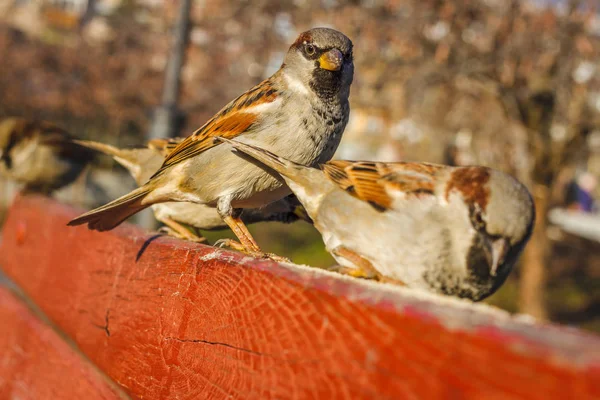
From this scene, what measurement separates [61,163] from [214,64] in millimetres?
14016

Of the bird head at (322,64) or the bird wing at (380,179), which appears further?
the bird head at (322,64)

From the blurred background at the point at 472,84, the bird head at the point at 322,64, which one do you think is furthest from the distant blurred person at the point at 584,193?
the bird head at the point at 322,64

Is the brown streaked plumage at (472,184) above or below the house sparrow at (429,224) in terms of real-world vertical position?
above

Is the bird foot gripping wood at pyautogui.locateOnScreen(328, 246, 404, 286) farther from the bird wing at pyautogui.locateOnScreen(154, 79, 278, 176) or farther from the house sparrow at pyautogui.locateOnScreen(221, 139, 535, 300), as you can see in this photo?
the bird wing at pyautogui.locateOnScreen(154, 79, 278, 176)

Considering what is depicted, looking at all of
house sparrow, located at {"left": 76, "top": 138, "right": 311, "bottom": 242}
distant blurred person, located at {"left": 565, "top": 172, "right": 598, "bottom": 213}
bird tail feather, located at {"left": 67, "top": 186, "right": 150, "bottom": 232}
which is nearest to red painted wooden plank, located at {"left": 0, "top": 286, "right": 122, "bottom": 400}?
bird tail feather, located at {"left": 67, "top": 186, "right": 150, "bottom": 232}

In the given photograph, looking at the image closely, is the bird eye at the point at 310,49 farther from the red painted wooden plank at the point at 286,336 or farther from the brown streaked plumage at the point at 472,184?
the brown streaked plumage at the point at 472,184

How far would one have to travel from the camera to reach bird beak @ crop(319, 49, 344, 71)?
2.47 m

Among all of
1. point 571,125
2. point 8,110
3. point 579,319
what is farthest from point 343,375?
point 8,110

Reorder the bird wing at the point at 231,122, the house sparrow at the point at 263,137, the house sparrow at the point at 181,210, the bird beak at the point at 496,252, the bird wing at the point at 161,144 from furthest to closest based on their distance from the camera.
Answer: the bird wing at the point at 161,144 < the house sparrow at the point at 181,210 < the bird wing at the point at 231,122 < the house sparrow at the point at 263,137 < the bird beak at the point at 496,252

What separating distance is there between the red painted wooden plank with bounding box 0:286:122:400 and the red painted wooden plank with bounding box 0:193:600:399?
7 centimetres

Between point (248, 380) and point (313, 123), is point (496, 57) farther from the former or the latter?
point (248, 380)

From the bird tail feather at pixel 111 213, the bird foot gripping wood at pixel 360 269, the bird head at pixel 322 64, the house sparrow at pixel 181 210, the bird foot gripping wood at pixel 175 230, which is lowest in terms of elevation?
the bird foot gripping wood at pixel 175 230

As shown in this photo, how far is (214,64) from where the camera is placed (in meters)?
18.5

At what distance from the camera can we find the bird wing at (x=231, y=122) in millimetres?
2539
